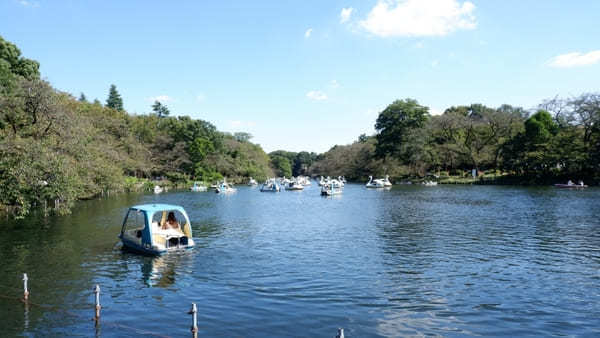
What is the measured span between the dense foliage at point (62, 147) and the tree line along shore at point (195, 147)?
3.9 inches

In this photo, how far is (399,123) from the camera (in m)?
108

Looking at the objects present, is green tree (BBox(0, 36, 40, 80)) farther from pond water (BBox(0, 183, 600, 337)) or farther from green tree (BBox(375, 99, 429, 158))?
green tree (BBox(375, 99, 429, 158))

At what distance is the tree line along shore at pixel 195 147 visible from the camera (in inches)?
1204

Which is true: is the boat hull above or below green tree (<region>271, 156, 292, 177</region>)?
below

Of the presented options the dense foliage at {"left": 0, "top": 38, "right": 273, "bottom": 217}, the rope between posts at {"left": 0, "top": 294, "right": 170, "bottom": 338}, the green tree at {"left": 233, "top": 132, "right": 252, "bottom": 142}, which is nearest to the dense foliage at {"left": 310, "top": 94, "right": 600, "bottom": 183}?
the green tree at {"left": 233, "top": 132, "right": 252, "bottom": 142}

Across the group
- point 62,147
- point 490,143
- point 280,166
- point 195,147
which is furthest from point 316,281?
point 280,166

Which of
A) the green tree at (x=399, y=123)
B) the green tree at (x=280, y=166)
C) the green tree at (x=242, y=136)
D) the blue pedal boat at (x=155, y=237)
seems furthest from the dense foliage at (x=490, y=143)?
the blue pedal boat at (x=155, y=237)

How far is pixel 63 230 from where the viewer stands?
2841cm

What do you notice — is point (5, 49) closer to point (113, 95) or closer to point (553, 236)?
point (553, 236)

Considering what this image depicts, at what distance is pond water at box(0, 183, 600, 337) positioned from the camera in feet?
37.7

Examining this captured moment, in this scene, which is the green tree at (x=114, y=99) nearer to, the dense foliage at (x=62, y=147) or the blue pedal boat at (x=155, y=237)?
the dense foliage at (x=62, y=147)

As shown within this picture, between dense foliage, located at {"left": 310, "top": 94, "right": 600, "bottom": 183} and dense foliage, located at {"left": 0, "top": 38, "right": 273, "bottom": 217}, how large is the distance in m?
49.2

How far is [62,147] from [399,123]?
89011 millimetres

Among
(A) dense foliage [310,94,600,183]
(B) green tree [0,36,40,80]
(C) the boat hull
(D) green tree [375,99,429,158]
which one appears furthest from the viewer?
(D) green tree [375,99,429,158]
